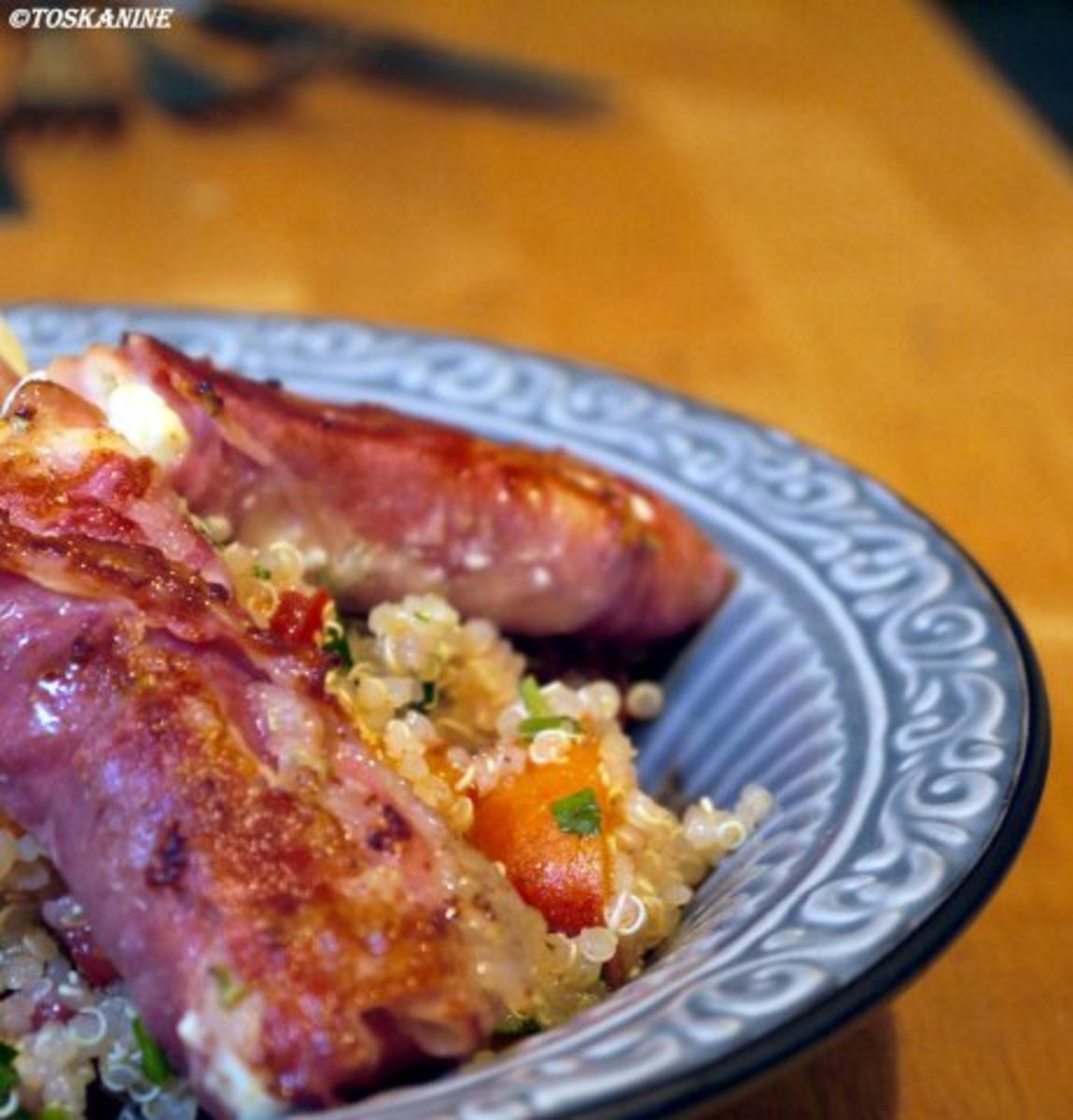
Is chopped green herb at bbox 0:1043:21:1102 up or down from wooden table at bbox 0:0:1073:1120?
up

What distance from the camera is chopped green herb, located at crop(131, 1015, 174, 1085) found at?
43.7 inches

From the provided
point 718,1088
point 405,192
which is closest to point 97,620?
point 718,1088

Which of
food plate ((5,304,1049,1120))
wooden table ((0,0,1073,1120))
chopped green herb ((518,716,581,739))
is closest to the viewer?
food plate ((5,304,1049,1120))

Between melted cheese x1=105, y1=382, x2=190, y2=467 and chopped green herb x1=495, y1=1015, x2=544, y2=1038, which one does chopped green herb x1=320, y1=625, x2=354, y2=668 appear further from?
chopped green herb x1=495, y1=1015, x2=544, y2=1038

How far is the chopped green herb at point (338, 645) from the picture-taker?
1443mm

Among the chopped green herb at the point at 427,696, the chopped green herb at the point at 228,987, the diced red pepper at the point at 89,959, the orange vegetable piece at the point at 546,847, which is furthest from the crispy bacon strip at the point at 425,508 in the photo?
the chopped green herb at the point at 228,987

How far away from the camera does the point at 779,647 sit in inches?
63.7

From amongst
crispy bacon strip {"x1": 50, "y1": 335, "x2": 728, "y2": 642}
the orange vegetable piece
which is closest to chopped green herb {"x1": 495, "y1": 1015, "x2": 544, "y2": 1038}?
the orange vegetable piece

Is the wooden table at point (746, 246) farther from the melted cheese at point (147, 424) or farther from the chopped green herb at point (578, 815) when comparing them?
the melted cheese at point (147, 424)

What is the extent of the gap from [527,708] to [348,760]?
37 cm

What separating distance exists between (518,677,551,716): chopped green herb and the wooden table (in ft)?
1.35

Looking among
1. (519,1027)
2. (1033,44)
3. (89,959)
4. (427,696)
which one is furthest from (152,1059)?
(1033,44)

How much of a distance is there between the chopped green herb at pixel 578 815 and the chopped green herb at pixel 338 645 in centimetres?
22

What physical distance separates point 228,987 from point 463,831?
325mm
